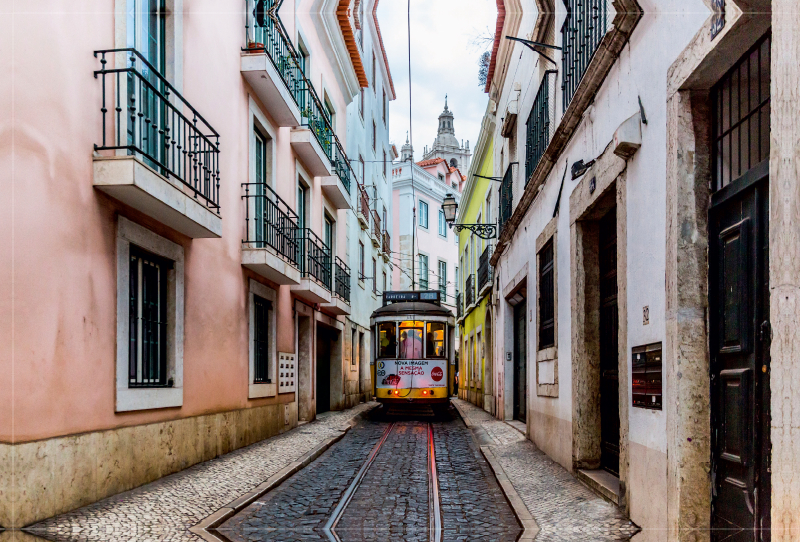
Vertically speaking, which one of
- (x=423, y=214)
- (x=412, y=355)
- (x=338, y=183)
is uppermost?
(x=423, y=214)

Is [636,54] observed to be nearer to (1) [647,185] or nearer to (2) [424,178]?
(1) [647,185]

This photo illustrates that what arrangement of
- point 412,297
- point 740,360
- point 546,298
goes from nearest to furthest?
point 740,360, point 546,298, point 412,297

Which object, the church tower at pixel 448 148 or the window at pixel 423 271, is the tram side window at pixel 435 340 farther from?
the church tower at pixel 448 148

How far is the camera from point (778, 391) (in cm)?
319

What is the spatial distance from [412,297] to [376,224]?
9329 millimetres

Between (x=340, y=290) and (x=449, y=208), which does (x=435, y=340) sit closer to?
(x=340, y=290)

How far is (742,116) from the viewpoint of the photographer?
412 cm

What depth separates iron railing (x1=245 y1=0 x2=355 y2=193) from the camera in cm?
1196

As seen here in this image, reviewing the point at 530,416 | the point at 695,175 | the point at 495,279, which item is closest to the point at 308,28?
the point at 495,279

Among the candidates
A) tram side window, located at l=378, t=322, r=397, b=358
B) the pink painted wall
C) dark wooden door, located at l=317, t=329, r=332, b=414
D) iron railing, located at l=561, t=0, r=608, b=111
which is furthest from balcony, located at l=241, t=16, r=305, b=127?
dark wooden door, located at l=317, t=329, r=332, b=414

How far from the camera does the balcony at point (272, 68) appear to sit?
1106cm

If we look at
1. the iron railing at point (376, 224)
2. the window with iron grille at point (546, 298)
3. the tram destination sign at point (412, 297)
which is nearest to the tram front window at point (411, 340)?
the tram destination sign at point (412, 297)

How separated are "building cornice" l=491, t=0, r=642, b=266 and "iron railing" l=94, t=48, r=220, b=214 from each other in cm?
409

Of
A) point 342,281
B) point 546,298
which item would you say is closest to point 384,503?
point 546,298
